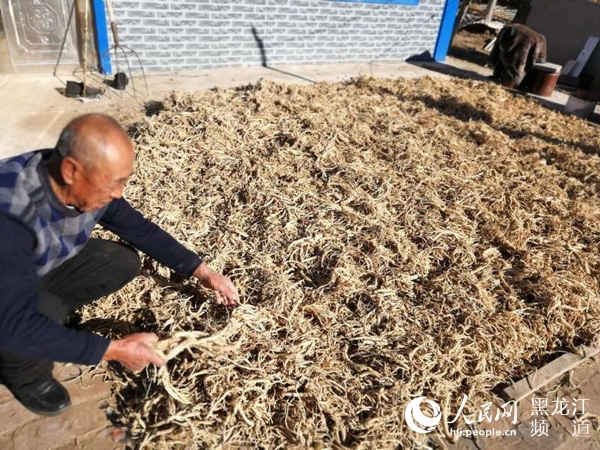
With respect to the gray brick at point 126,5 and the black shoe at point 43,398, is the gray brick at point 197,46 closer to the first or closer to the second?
the gray brick at point 126,5

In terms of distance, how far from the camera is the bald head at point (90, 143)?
146cm

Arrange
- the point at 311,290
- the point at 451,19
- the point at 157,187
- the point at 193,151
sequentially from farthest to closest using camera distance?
the point at 451,19 → the point at 193,151 → the point at 157,187 → the point at 311,290

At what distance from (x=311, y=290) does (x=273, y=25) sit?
5672mm

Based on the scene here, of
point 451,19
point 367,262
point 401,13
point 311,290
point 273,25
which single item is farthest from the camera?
point 451,19

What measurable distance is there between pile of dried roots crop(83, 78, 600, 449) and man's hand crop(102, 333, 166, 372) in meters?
0.17

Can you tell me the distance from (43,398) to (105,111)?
368 cm

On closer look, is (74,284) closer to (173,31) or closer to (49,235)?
(49,235)

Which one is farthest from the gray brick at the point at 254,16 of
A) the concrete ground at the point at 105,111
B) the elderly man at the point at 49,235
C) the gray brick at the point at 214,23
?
the elderly man at the point at 49,235

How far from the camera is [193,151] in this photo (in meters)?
3.89

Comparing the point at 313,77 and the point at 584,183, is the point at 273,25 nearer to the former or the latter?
the point at 313,77

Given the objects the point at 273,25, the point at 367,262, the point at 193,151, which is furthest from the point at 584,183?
the point at 273,25

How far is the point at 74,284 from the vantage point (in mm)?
2023

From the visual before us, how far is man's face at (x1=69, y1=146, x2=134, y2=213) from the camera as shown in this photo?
1.49m

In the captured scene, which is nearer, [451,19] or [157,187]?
[157,187]
